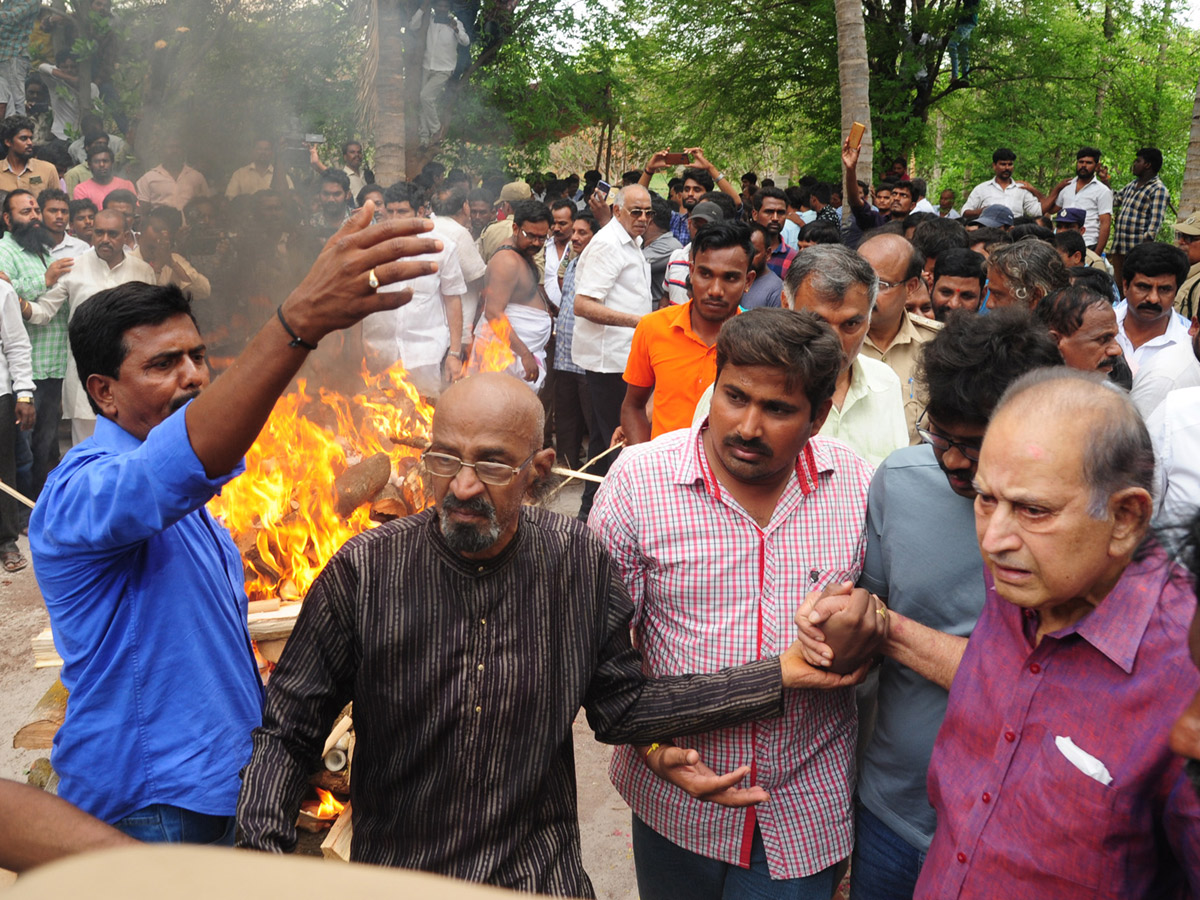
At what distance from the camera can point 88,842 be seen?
1.52 m

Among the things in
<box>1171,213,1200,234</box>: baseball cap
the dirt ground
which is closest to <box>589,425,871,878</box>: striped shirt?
the dirt ground

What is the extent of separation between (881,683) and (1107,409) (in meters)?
1.13

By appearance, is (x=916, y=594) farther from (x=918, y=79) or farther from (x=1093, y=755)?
(x=918, y=79)

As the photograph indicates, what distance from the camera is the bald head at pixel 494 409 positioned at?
7.34ft

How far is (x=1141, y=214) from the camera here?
12633 mm

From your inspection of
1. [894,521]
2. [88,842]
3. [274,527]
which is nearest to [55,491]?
[88,842]

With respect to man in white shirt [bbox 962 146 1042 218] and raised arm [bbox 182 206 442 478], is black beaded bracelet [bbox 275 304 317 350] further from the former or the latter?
man in white shirt [bbox 962 146 1042 218]

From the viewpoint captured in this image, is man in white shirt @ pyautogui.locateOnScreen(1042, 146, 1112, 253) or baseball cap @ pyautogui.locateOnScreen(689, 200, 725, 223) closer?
baseball cap @ pyautogui.locateOnScreen(689, 200, 725, 223)

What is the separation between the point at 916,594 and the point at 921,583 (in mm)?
34

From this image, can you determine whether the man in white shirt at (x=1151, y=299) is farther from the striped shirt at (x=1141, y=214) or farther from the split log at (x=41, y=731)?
the striped shirt at (x=1141, y=214)

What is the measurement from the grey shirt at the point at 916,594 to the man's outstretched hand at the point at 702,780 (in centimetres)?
41

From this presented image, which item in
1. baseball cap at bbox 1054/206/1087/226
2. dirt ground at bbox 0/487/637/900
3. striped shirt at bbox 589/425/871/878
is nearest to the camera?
striped shirt at bbox 589/425/871/878

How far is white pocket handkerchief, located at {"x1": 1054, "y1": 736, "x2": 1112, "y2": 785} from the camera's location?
5.74ft

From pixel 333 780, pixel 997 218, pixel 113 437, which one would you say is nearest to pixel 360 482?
pixel 333 780
